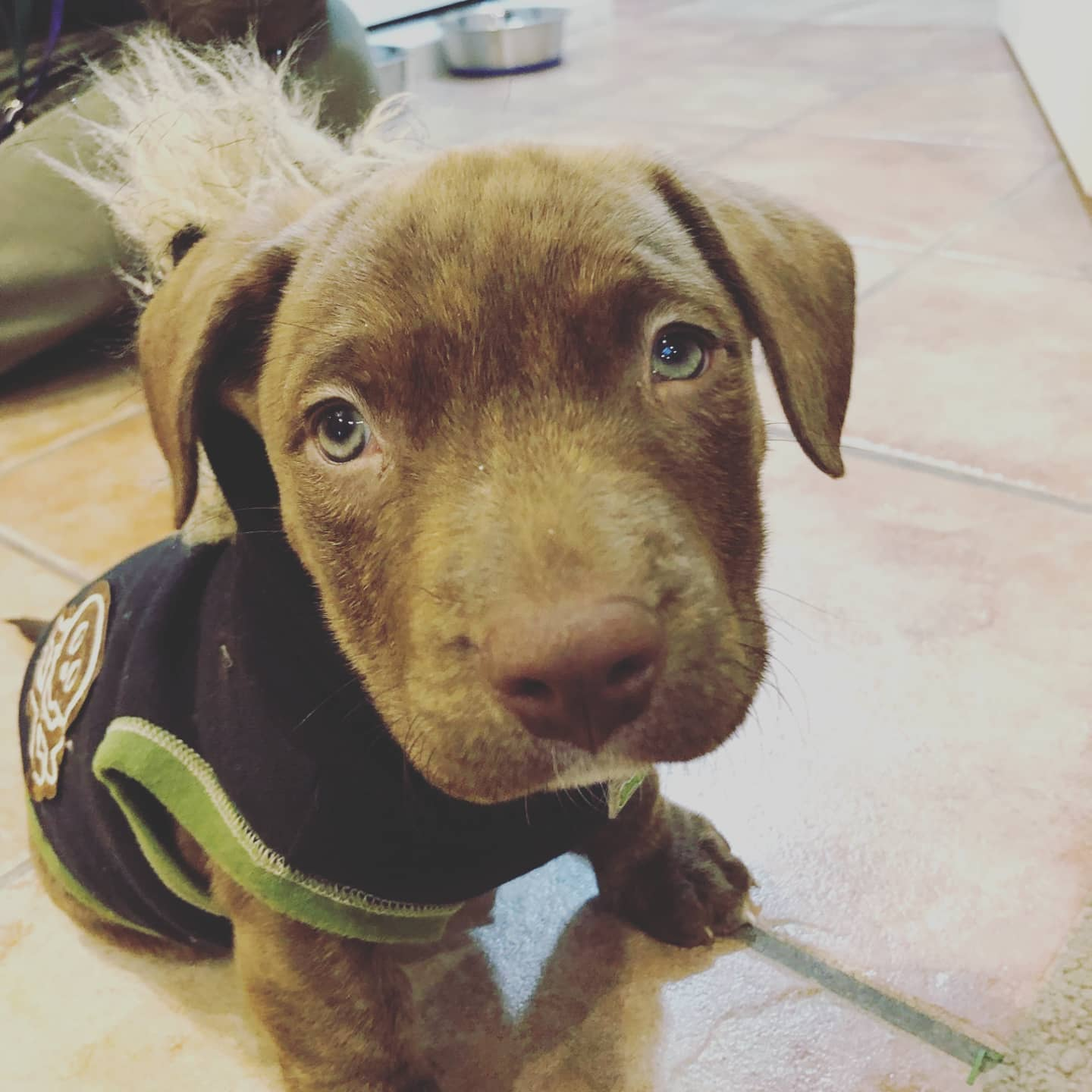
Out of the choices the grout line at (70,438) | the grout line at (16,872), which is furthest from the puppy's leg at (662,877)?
the grout line at (70,438)

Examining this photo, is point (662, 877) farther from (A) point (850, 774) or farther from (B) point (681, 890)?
(A) point (850, 774)

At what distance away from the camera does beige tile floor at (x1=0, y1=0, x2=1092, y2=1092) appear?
1405mm

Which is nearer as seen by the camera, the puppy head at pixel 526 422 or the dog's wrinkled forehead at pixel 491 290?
the puppy head at pixel 526 422

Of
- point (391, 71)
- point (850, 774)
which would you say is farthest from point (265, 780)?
point (391, 71)

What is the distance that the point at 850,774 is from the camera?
173 centimetres

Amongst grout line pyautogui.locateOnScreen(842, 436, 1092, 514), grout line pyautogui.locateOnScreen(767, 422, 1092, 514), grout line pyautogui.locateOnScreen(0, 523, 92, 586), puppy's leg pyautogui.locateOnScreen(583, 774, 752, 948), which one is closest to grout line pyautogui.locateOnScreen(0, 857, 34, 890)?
grout line pyautogui.locateOnScreen(0, 523, 92, 586)

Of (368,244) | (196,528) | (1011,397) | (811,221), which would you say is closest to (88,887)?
(196,528)

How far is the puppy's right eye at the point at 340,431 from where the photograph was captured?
3.66 feet

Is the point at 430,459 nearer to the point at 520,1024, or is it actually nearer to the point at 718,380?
the point at 718,380

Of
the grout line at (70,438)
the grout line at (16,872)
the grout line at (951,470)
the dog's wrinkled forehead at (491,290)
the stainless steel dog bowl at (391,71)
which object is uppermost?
the dog's wrinkled forehead at (491,290)

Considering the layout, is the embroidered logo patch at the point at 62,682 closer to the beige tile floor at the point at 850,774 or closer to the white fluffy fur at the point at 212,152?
the beige tile floor at the point at 850,774

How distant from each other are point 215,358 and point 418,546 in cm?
38

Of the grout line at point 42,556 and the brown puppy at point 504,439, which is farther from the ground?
the brown puppy at point 504,439

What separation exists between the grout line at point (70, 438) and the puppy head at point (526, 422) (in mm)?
1872
